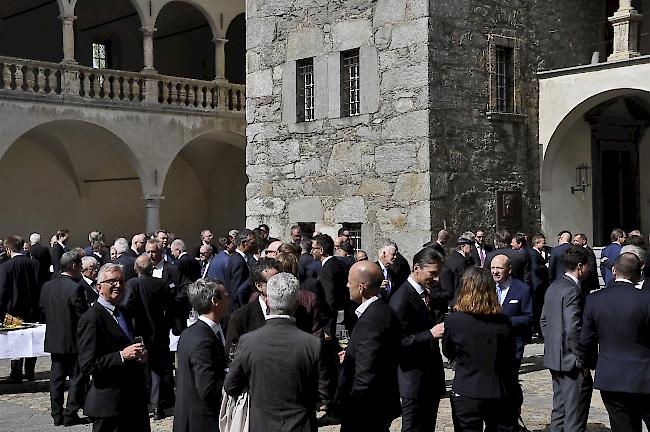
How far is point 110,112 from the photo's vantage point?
21250 mm

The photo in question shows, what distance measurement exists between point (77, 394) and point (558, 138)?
9.86 meters

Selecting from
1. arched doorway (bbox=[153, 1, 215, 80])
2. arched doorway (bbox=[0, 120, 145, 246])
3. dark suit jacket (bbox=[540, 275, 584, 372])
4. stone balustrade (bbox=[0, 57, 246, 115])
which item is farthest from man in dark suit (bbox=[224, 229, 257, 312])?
arched doorway (bbox=[153, 1, 215, 80])

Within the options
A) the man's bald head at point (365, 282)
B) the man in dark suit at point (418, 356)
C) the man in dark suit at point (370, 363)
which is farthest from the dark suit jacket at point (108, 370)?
the man in dark suit at point (418, 356)

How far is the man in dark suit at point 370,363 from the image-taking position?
544 cm

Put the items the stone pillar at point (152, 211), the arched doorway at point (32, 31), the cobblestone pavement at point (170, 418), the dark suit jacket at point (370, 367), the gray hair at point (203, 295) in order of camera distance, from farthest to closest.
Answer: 1. the arched doorway at point (32, 31)
2. the stone pillar at point (152, 211)
3. the cobblestone pavement at point (170, 418)
4. the dark suit jacket at point (370, 367)
5. the gray hair at point (203, 295)

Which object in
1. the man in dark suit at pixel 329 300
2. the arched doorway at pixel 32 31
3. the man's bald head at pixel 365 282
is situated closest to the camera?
the man's bald head at pixel 365 282

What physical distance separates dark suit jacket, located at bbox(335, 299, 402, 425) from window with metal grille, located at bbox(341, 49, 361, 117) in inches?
396

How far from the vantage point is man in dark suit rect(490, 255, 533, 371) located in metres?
7.05

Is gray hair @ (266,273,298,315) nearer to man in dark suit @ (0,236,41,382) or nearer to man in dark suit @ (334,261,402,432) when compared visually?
man in dark suit @ (334,261,402,432)

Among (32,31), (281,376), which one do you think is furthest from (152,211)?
(281,376)

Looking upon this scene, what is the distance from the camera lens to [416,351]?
20.0 ft

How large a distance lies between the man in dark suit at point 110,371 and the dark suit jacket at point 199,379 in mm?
589

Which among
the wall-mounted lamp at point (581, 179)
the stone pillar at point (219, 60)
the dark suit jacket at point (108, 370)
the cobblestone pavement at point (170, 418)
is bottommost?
the cobblestone pavement at point (170, 418)

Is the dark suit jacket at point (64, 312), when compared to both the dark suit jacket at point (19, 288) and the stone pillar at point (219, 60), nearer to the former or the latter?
the dark suit jacket at point (19, 288)
